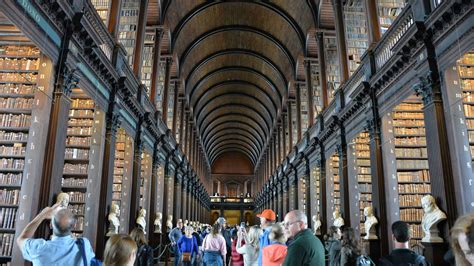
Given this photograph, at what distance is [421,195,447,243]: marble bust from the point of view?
18.7 feet

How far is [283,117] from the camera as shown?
83.5ft

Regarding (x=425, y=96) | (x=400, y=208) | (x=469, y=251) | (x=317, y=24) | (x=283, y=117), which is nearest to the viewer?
(x=469, y=251)

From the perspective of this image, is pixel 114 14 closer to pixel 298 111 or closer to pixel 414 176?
pixel 414 176

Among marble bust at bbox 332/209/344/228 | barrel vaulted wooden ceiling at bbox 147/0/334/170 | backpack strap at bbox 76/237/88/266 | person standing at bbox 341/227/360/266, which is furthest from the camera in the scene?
barrel vaulted wooden ceiling at bbox 147/0/334/170

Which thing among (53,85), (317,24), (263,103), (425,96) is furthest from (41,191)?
(263,103)

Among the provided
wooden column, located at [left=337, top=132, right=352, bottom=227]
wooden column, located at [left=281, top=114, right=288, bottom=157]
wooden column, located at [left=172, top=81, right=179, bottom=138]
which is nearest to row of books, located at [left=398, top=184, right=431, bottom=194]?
wooden column, located at [left=337, top=132, right=352, bottom=227]

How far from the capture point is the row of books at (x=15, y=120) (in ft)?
20.2

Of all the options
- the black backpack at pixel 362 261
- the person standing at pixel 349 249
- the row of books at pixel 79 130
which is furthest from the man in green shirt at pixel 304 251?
the row of books at pixel 79 130

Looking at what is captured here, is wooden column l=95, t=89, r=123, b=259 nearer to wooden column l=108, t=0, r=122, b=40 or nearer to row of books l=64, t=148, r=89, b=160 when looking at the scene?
row of books l=64, t=148, r=89, b=160

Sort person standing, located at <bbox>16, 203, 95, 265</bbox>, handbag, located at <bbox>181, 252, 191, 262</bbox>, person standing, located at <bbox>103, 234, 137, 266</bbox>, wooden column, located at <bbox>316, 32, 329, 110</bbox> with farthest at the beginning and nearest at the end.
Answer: wooden column, located at <bbox>316, 32, 329, 110</bbox> → handbag, located at <bbox>181, 252, 191, 262</bbox> → person standing, located at <bbox>16, 203, 95, 265</bbox> → person standing, located at <bbox>103, 234, 137, 266</bbox>

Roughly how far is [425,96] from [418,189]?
8.33ft

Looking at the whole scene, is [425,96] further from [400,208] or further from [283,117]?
[283,117]

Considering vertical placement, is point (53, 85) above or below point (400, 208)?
above

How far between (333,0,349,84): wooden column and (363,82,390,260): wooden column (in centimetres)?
237
